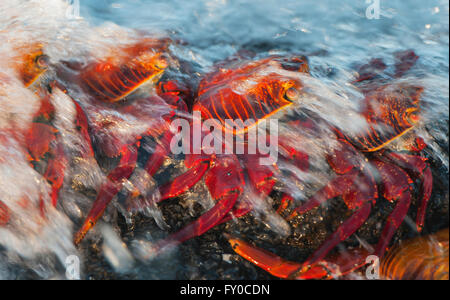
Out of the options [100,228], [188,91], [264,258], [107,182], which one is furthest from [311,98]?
[100,228]

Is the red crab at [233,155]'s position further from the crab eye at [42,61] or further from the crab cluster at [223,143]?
the crab eye at [42,61]

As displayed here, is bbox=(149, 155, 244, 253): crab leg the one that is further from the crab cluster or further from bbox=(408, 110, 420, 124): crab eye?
bbox=(408, 110, 420, 124): crab eye

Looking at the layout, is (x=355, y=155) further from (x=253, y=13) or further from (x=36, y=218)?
(x=36, y=218)

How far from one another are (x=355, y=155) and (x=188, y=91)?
935 mm

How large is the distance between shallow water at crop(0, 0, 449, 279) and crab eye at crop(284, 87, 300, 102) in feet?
0.51

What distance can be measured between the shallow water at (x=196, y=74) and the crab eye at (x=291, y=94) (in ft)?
0.51

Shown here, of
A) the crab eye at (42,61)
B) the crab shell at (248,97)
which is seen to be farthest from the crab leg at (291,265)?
the crab eye at (42,61)

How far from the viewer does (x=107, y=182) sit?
1510mm

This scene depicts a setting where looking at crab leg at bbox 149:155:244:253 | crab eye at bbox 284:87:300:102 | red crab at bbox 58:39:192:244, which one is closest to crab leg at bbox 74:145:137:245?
red crab at bbox 58:39:192:244

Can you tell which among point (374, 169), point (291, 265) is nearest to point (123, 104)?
point (291, 265)

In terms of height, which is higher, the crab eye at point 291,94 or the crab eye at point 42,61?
the crab eye at point 42,61

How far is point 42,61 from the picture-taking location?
149 centimetres

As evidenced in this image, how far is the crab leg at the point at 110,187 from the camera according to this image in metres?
1.46

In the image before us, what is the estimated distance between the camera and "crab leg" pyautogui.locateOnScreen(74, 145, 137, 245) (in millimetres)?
1463
